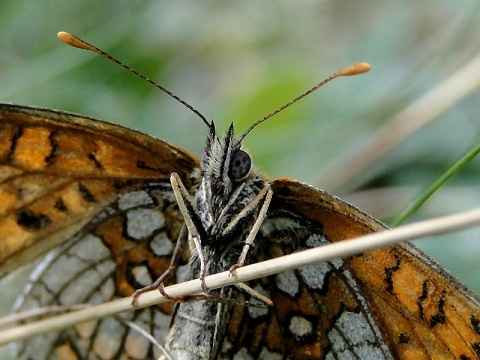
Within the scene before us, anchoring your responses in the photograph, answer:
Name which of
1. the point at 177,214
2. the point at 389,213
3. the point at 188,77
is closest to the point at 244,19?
the point at 188,77

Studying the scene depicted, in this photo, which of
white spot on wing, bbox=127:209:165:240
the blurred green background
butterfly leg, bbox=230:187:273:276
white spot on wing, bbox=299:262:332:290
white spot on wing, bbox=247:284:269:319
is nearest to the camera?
butterfly leg, bbox=230:187:273:276

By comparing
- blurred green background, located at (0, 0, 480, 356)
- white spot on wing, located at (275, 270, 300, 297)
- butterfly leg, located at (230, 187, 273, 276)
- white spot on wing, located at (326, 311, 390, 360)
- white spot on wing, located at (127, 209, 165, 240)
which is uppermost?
blurred green background, located at (0, 0, 480, 356)

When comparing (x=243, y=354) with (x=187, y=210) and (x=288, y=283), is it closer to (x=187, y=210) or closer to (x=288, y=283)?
(x=288, y=283)

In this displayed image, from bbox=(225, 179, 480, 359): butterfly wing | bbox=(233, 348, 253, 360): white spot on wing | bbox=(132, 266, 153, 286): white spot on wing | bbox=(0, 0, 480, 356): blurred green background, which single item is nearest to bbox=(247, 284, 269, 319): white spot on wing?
bbox=(225, 179, 480, 359): butterfly wing

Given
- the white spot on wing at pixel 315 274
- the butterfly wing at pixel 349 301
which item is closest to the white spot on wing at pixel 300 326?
the butterfly wing at pixel 349 301

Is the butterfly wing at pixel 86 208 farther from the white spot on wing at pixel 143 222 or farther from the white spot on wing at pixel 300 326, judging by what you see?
the white spot on wing at pixel 300 326

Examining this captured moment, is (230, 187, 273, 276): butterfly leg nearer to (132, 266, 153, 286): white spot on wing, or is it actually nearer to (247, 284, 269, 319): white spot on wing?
(247, 284, 269, 319): white spot on wing

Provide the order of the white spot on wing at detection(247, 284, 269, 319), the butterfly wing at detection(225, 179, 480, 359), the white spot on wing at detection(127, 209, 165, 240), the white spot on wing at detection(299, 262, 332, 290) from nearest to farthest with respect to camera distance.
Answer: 1. the butterfly wing at detection(225, 179, 480, 359)
2. the white spot on wing at detection(299, 262, 332, 290)
3. the white spot on wing at detection(247, 284, 269, 319)
4. the white spot on wing at detection(127, 209, 165, 240)
